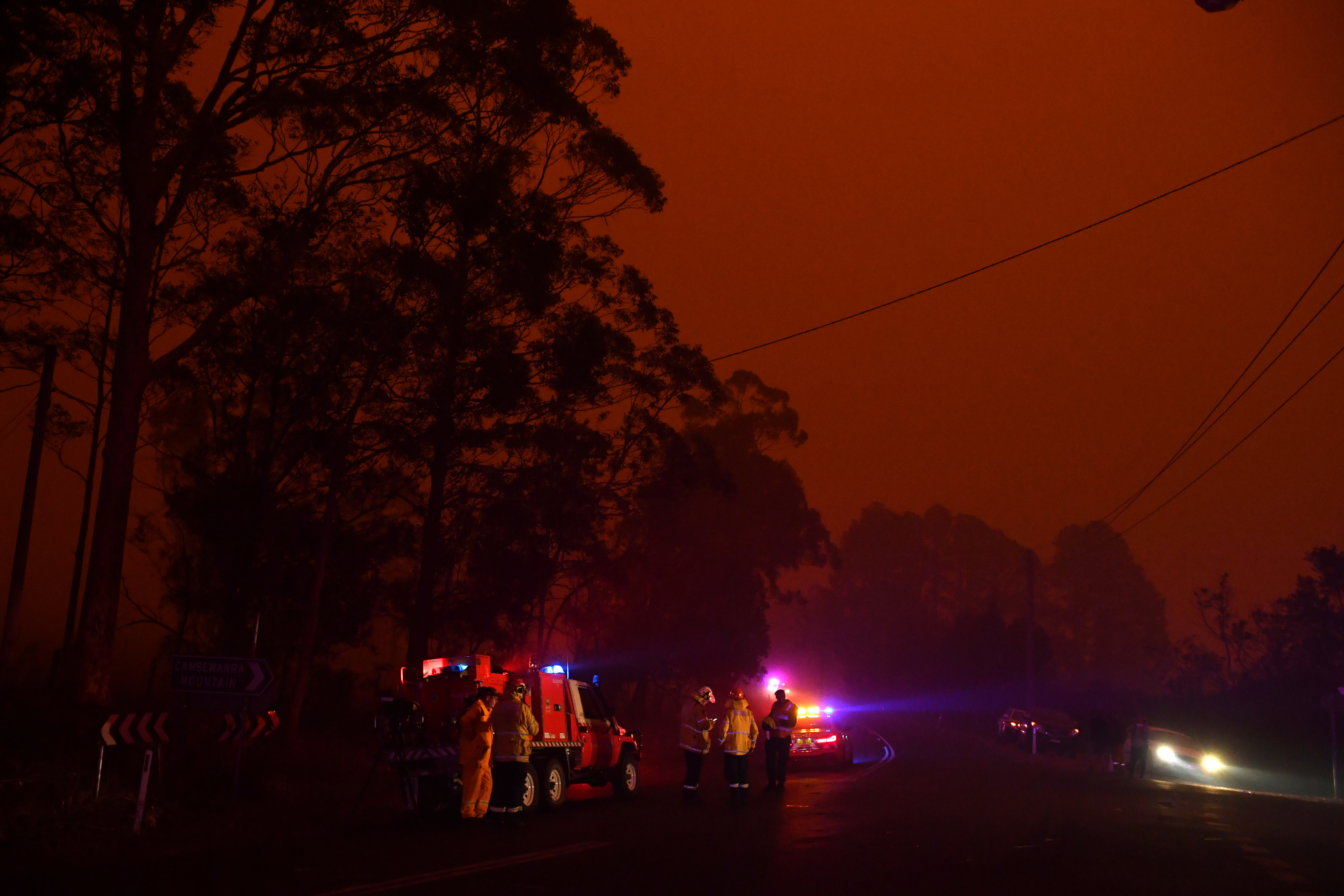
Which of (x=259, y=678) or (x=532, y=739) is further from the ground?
(x=259, y=678)

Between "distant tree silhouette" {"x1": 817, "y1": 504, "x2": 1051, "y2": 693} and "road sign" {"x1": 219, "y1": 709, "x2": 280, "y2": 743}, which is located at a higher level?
"distant tree silhouette" {"x1": 817, "y1": 504, "x2": 1051, "y2": 693}

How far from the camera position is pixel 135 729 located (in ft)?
45.4

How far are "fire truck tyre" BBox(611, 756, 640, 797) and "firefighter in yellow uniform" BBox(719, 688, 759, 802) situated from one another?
2.02 metres

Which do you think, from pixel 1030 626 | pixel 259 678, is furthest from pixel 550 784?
pixel 1030 626

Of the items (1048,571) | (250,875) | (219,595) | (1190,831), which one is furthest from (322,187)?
(1048,571)

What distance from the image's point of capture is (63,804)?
43.3 ft

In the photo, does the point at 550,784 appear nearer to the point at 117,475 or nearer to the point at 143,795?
the point at 143,795

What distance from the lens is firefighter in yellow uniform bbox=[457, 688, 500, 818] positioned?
48.4 ft

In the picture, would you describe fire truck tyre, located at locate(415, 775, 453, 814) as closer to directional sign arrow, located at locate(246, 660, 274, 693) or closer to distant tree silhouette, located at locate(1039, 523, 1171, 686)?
directional sign arrow, located at locate(246, 660, 274, 693)

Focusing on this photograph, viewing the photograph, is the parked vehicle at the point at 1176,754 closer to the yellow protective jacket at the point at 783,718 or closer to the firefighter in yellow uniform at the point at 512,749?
the yellow protective jacket at the point at 783,718

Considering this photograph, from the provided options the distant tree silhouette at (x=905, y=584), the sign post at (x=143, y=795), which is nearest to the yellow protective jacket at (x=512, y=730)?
the sign post at (x=143, y=795)

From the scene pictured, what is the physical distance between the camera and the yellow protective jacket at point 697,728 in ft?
59.8

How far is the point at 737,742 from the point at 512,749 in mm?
4167

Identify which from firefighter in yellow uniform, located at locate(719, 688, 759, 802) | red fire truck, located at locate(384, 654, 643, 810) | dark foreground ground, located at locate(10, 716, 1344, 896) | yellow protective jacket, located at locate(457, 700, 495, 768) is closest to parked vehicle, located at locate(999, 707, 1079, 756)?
dark foreground ground, located at locate(10, 716, 1344, 896)
